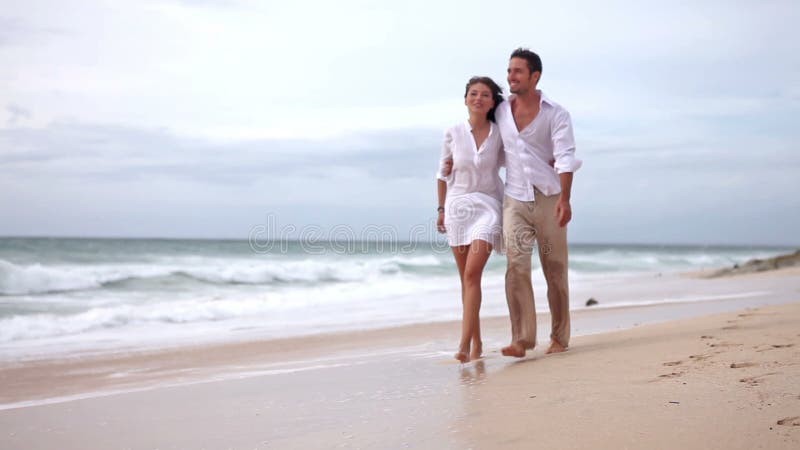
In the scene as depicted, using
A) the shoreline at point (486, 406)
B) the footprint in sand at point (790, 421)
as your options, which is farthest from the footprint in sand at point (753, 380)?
the footprint in sand at point (790, 421)

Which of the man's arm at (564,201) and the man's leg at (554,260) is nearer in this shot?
the man's arm at (564,201)

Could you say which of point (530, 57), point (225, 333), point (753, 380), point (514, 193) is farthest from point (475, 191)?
point (225, 333)

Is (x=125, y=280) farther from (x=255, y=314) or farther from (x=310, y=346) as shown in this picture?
(x=310, y=346)

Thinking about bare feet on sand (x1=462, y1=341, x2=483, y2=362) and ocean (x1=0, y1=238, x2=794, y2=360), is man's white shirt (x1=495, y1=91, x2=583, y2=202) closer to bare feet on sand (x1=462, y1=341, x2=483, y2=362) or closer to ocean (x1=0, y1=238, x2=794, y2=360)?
bare feet on sand (x1=462, y1=341, x2=483, y2=362)

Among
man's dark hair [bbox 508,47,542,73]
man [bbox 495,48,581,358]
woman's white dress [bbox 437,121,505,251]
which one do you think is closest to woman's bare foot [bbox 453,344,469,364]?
man [bbox 495,48,581,358]

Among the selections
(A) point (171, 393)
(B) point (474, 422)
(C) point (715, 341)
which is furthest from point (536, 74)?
(A) point (171, 393)

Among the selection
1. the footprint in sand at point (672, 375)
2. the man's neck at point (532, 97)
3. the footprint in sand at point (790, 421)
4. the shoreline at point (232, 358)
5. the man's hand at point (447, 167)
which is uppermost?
the man's neck at point (532, 97)

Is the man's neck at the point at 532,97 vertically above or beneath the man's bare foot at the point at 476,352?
above

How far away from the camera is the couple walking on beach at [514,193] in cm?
486

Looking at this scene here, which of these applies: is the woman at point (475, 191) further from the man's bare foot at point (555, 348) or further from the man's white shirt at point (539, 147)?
the man's bare foot at point (555, 348)

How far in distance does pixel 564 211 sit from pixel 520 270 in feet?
1.54

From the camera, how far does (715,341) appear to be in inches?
179

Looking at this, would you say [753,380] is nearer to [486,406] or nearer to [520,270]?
[486,406]

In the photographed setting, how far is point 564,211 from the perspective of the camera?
189 inches
